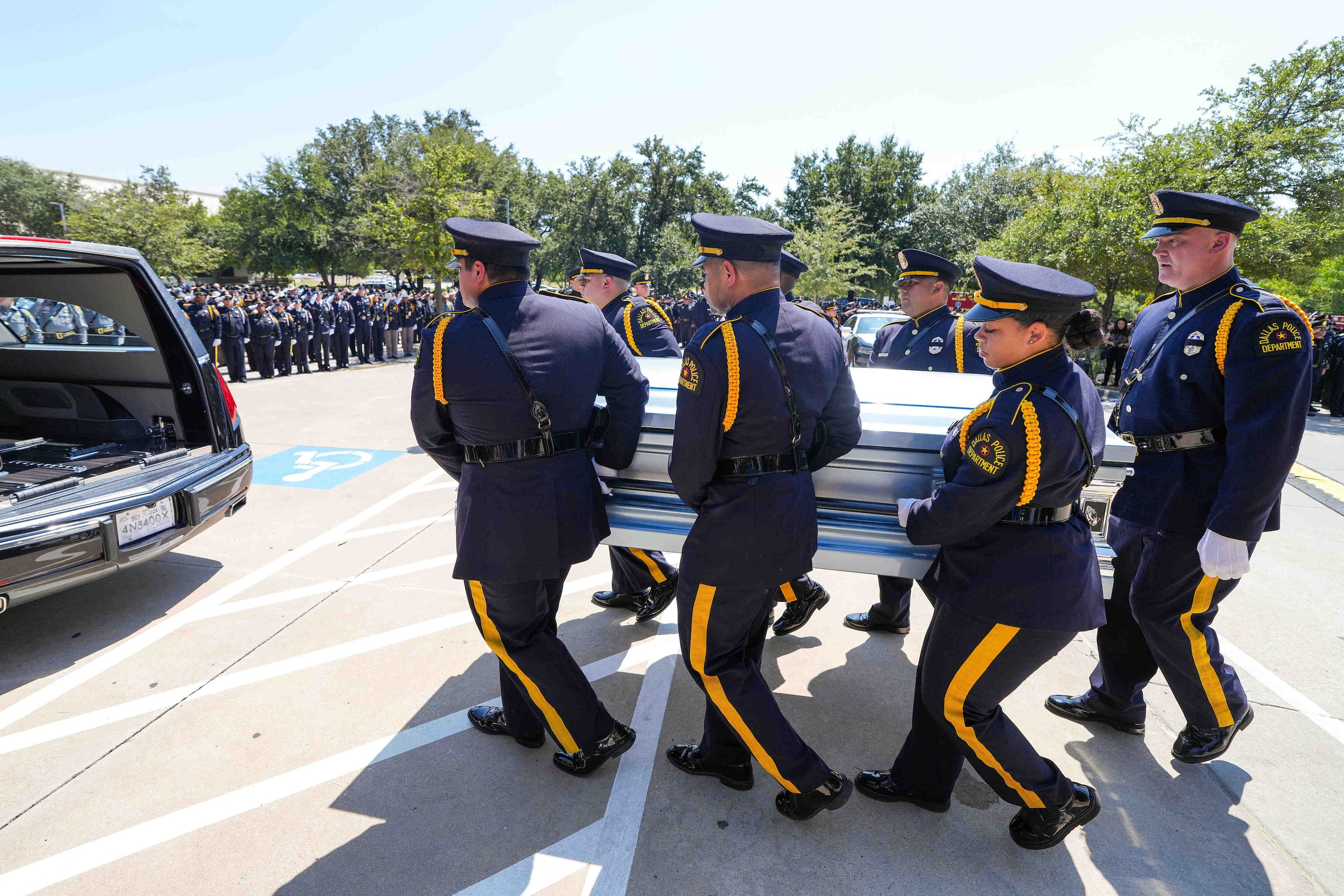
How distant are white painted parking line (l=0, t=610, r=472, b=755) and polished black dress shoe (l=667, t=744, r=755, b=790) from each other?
4.98ft

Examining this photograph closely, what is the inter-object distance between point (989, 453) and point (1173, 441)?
1061mm

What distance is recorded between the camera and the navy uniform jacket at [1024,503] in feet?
6.10

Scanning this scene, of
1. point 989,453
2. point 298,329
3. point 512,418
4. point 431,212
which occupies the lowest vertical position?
point 989,453

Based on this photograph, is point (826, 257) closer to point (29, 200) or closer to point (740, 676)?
point (740, 676)

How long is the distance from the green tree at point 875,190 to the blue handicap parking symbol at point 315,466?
109ft

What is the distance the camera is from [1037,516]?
196cm

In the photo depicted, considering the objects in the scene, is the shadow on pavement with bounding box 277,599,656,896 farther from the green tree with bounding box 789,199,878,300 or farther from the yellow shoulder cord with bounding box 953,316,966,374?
the green tree with bounding box 789,199,878,300

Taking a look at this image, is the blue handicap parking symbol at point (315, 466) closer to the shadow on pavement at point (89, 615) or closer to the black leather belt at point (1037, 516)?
the shadow on pavement at point (89, 615)

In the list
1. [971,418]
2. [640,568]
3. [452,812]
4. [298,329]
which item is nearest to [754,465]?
[971,418]

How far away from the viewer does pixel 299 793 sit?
95.4 inches

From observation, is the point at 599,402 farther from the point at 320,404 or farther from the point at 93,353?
the point at 320,404

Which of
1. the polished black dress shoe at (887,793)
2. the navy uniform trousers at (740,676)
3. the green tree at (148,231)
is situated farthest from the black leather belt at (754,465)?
the green tree at (148,231)

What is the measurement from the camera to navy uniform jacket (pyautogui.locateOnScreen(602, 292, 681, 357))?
5.02 metres

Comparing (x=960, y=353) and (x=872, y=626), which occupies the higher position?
(x=960, y=353)
